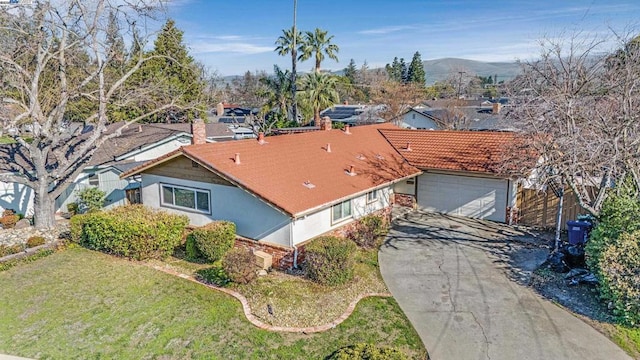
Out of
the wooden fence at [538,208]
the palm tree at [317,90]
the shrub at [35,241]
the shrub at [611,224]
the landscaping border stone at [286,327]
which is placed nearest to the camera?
the landscaping border stone at [286,327]

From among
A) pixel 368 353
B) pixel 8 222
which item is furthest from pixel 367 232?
pixel 8 222

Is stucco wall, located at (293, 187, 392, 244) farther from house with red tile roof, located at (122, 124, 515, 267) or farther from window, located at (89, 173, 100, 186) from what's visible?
window, located at (89, 173, 100, 186)

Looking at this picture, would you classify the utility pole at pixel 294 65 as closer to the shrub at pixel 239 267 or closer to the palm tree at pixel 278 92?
the palm tree at pixel 278 92

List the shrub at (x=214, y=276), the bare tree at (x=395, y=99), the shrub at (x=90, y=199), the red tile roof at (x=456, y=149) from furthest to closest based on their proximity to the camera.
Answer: the bare tree at (x=395, y=99) → the shrub at (x=90, y=199) → the red tile roof at (x=456, y=149) → the shrub at (x=214, y=276)

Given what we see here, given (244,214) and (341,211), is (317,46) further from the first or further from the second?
(244,214)

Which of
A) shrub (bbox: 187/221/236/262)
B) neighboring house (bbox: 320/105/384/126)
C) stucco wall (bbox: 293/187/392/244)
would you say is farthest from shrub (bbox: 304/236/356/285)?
neighboring house (bbox: 320/105/384/126)

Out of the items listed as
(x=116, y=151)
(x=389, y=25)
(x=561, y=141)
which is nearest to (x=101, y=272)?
(x=116, y=151)

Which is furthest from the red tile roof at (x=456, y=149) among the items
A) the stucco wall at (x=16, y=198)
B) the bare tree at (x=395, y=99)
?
the bare tree at (x=395, y=99)

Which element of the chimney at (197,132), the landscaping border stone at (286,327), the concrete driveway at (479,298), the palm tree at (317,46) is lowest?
the concrete driveway at (479,298)
